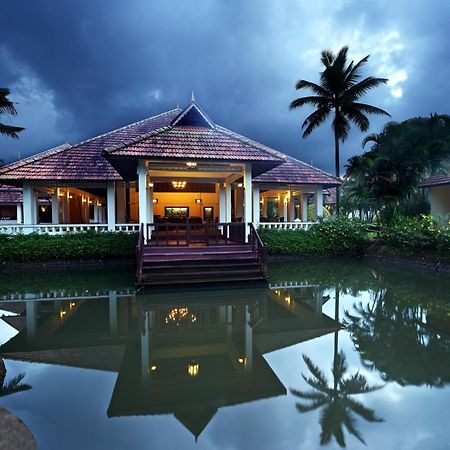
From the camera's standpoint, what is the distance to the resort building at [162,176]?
1045 centimetres

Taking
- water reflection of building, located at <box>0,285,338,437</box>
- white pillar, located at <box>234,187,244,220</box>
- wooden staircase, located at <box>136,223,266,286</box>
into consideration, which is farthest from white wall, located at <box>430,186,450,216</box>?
water reflection of building, located at <box>0,285,338,437</box>

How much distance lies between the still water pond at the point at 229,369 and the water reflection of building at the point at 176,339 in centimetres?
2

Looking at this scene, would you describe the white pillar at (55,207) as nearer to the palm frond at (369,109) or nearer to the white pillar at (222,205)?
the white pillar at (222,205)

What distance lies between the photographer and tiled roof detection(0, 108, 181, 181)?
13.5 m

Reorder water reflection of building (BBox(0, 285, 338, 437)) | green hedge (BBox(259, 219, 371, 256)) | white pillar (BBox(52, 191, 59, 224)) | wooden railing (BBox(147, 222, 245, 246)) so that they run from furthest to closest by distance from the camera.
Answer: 1. white pillar (BBox(52, 191, 59, 224))
2. green hedge (BBox(259, 219, 371, 256))
3. wooden railing (BBox(147, 222, 245, 246))
4. water reflection of building (BBox(0, 285, 338, 437))

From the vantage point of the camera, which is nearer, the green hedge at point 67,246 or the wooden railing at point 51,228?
the green hedge at point 67,246

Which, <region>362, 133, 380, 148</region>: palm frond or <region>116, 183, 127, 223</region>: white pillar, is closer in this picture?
<region>116, 183, 127, 223</region>: white pillar

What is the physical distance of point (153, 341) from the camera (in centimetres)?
507

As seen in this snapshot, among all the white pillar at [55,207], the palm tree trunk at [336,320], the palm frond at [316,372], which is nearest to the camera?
the palm frond at [316,372]

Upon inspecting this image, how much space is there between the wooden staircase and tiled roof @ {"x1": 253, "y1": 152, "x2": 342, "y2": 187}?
21.3ft

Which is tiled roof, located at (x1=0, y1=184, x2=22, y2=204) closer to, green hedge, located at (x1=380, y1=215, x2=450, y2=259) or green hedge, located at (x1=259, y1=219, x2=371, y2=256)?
green hedge, located at (x1=259, y1=219, x2=371, y2=256)

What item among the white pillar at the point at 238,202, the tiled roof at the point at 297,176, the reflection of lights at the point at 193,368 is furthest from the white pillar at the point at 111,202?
the reflection of lights at the point at 193,368

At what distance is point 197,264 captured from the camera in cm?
902

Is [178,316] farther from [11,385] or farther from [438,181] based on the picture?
[438,181]
